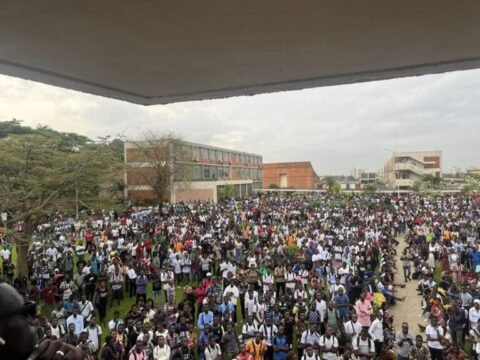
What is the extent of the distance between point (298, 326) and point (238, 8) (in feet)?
25.2

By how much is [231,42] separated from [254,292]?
8184 mm

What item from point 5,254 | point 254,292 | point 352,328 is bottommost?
point 352,328

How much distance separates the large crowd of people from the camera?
24.1 feet

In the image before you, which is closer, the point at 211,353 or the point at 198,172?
the point at 211,353

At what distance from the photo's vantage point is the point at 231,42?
197 centimetres

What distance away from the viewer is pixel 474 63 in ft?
7.21

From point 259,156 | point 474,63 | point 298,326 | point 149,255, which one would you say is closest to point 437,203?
point 149,255

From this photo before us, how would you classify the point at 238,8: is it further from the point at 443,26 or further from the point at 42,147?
the point at 42,147

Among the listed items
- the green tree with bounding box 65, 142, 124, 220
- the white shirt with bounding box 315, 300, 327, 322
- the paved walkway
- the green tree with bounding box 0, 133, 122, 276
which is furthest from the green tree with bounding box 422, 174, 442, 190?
the white shirt with bounding box 315, 300, 327, 322

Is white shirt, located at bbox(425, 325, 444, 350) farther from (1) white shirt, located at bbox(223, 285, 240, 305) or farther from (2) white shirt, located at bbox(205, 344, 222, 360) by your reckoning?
(1) white shirt, located at bbox(223, 285, 240, 305)

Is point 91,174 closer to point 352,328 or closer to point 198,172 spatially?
point 352,328

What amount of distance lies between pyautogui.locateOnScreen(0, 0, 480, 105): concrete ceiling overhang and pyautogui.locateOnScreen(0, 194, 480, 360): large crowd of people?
125 centimetres

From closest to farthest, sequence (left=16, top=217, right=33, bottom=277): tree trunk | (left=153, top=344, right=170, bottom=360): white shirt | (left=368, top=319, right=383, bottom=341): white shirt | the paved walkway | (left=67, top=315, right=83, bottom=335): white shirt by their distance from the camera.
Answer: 1. (left=153, top=344, right=170, bottom=360): white shirt
2. (left=368, top=319, right=383, bottom=341): white shirt
3. (left=67, top=315, right=83, bottom=335): white shirt
4. the paved walkway
5. (left=16, top=217, right=33, bottom=277): tree trunk

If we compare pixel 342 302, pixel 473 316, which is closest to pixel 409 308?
pixel 473 316
